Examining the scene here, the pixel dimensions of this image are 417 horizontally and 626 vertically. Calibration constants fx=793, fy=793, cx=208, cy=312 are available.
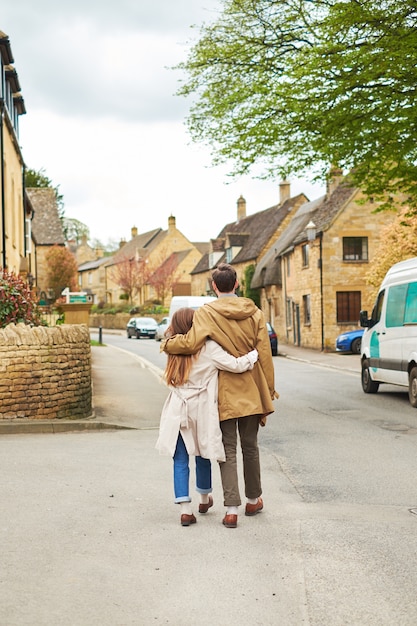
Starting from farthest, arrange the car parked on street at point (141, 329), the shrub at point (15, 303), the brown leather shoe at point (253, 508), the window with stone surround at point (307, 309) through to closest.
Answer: the car parked on street at point (141, 329) < the window with stone surround at point (307, 309) < the shrub at point (15, 303) < the brown leather shoe at point (253, 508)

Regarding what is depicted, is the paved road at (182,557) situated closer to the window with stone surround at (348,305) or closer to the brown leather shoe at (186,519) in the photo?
the brown leather shoe at (186,519)

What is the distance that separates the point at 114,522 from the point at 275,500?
1.53 meters

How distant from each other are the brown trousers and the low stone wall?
5.64 meters

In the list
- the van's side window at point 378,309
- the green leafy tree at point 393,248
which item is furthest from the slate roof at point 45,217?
the van's side window at point 378,309

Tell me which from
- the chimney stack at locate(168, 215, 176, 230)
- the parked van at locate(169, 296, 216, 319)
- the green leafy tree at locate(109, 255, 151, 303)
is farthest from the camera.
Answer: the chimney stack at locate(168, 215, 176, 230)

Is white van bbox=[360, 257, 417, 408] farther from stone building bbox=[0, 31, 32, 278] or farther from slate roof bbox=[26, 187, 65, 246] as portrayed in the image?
slate roof bbox=[26, 187, 65, 246]

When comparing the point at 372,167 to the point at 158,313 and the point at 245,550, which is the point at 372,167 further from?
the point at 158,313

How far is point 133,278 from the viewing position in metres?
83.8

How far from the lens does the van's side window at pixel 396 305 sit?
14766mm

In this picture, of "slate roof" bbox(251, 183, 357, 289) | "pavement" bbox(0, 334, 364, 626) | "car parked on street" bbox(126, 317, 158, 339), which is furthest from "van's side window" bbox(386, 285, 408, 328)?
"car parked on street" bbox(126, 317, 158, 339)

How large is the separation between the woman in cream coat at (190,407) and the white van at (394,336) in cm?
871

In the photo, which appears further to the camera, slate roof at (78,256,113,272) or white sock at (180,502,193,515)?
slate roof at (78,256,113,272)

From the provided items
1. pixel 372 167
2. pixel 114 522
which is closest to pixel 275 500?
pixel 114 522

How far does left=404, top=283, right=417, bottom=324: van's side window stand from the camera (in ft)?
46.3
